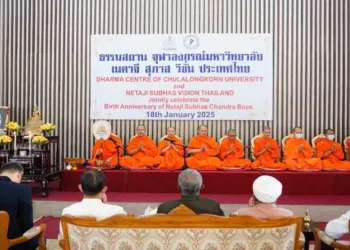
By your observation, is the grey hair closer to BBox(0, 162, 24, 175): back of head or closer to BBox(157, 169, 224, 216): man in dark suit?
BBox(157, 169, 224, 216): man in dark suit

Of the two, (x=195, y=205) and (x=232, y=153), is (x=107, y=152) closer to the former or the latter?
(x=232, y=153)

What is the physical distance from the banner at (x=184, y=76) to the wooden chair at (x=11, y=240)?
520 cm

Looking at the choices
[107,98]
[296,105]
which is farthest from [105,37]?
[296,105]

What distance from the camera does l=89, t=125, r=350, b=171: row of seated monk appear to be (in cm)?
720

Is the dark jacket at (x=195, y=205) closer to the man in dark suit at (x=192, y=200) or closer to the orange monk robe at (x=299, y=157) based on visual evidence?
the man in dark suit at (x=192, y=200)

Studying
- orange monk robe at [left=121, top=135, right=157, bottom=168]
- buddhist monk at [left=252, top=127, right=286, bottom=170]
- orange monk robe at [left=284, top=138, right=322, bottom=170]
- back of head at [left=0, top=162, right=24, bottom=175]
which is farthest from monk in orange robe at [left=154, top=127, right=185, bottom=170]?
back of head at [left=0, top=162, right=24, bottom=175]

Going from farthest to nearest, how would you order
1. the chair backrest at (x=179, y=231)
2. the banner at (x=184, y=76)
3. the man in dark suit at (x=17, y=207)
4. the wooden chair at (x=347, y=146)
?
the banner at (x=184, y=76)
the wooden chair at (x=347, y=146)
the man in dark suit at (x=17, y=207)
the chair backrest at (x=179, y=231)

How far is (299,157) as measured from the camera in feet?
24.2

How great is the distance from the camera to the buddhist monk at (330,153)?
23.4 ft

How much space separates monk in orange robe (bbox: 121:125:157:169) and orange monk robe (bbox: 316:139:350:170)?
2694mm

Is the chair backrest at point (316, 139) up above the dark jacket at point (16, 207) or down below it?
above

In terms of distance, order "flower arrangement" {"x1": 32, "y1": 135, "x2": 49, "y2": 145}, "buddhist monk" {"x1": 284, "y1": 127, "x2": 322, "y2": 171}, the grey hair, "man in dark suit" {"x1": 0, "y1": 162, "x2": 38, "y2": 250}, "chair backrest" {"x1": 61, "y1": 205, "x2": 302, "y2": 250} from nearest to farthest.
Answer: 1. "chair backrest" {"x1": 61, "y1": 205, "x2": 302, "y2": 250}
2. the grey hair
3. "man in dark suit" {"x1": 0, "y1": 162, "x2": 38, "y2": 250}
4. "flower arrangement" {"x1": 32, "y1": 135, "x2": 49, "y2": 145}
5. "buddhist monk" {"x1": 284, "y1": 127, "x2": 322, "y2": 171}

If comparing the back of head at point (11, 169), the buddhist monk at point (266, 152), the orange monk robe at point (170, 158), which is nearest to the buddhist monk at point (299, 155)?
the buddhist monk at point (266, 152)

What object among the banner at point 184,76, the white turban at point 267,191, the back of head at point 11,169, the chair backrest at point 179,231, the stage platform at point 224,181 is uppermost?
the banner at point 184,76
